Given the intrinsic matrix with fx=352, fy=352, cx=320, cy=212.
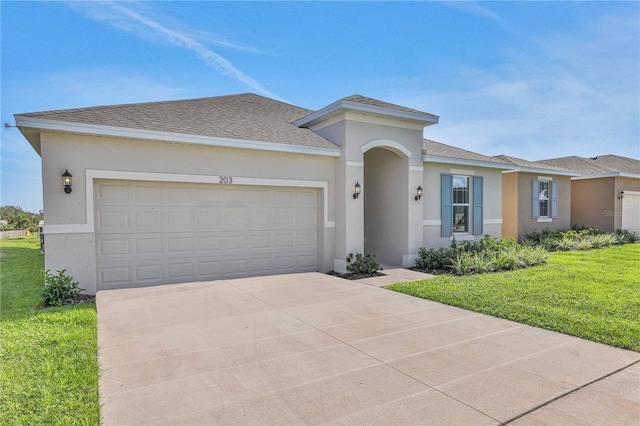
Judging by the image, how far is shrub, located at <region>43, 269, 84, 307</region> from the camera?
6296 mm

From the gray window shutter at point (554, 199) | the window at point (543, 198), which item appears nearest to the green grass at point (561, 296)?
the window at point (543, 198)

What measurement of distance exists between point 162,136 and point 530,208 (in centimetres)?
1481

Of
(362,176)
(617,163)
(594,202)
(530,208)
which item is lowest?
Result: (530,208)

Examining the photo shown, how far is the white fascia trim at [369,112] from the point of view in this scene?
29.8 ft

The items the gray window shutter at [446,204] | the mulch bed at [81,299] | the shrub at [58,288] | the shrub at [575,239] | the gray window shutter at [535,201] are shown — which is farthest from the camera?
the gray window shutter at [535,201]

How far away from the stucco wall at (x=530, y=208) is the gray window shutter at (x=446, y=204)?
5.43m

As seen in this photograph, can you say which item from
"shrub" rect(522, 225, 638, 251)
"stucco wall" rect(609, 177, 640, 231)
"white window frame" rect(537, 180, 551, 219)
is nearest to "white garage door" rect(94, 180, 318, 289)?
"shrub" rect(522, 225, 638, 251)

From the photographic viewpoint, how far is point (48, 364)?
11.7 ft

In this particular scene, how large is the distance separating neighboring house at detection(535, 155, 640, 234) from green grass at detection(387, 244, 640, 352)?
28.2 ft

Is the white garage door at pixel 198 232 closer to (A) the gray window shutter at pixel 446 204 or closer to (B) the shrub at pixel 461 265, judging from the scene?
(B) the shrub at pixel 461 265

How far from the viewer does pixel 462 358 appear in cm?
387

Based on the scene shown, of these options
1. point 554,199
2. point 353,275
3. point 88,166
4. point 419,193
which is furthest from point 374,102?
point 554,199

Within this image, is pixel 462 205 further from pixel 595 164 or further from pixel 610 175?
pixel 595 164

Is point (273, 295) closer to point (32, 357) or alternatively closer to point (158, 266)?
point (158, 266)
